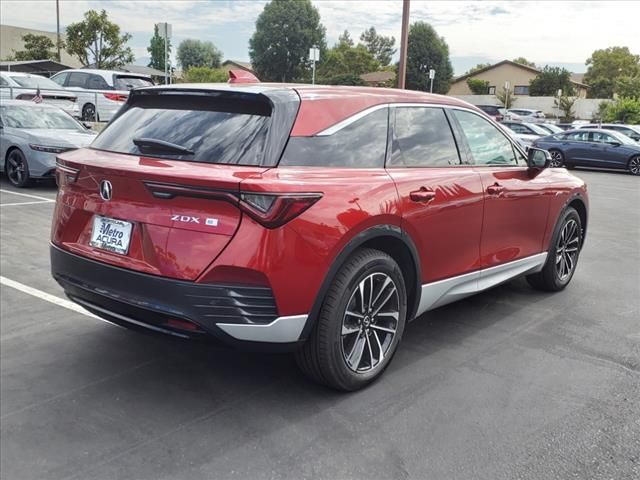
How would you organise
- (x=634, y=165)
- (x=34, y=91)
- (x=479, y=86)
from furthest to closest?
1. (x=479, y=86)
2. (x=634, y=165)
3. (x=34, y=91)

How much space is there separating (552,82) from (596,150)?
152 feet

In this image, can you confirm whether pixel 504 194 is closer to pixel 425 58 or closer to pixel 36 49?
pixel 36 49

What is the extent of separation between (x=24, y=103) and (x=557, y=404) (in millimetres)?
11152

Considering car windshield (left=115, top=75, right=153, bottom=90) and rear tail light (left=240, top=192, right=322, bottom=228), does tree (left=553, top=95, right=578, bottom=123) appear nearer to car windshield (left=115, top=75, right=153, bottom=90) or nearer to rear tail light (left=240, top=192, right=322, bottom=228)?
car windshield (left=115, top=75, right=153, bottom=90)

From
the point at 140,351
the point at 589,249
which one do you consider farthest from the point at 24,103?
the point at 589,249

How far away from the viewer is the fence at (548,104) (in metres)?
52.2

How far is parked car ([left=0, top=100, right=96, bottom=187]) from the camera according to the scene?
33.9 ft

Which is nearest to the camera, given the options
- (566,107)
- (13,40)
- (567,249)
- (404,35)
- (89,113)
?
Answer: (567,249)

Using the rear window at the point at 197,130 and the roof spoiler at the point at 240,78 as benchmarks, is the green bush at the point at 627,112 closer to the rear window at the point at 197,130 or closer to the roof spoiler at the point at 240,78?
the roof spoiler at the point at 240,78

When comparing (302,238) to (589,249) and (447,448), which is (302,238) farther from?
(589,249)

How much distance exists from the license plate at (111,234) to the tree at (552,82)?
212ft

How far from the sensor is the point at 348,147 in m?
3.38

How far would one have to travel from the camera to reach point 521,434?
303cm

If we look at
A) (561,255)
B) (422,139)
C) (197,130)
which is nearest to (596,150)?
(561,255)
